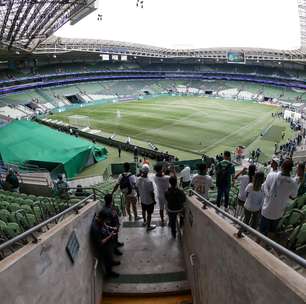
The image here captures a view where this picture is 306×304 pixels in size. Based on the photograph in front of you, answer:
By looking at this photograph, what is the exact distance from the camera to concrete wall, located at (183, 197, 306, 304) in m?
2.87

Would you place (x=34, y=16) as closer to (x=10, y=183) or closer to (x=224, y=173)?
(x=10, y=183)

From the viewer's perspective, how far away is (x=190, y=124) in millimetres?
38344

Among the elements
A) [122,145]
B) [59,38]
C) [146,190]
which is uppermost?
[59,38]

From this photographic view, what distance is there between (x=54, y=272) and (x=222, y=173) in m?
A: 4.91

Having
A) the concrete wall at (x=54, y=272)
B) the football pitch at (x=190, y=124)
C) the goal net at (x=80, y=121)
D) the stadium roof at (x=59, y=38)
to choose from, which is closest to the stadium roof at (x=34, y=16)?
the stadium roof at (x=59, y=38)

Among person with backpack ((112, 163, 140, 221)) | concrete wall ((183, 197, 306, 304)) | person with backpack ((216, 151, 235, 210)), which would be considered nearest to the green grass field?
person with backpack ((112, 163, 140, 221))

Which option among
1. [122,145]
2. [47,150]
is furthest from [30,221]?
[122,145]

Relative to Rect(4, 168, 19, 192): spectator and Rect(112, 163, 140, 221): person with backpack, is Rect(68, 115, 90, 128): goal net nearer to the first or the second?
Rect(4, 168, 19, 192): spectator

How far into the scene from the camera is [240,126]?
37.8 metres

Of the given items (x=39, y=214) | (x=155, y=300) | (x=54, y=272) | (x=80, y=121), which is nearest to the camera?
(x=54, y=272)

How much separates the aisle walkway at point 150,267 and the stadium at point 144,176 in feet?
0.09

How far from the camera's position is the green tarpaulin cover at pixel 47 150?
20.5m

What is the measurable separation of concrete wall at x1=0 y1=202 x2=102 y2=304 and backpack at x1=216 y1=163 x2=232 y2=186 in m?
3.51

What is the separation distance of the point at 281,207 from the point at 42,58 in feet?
214
